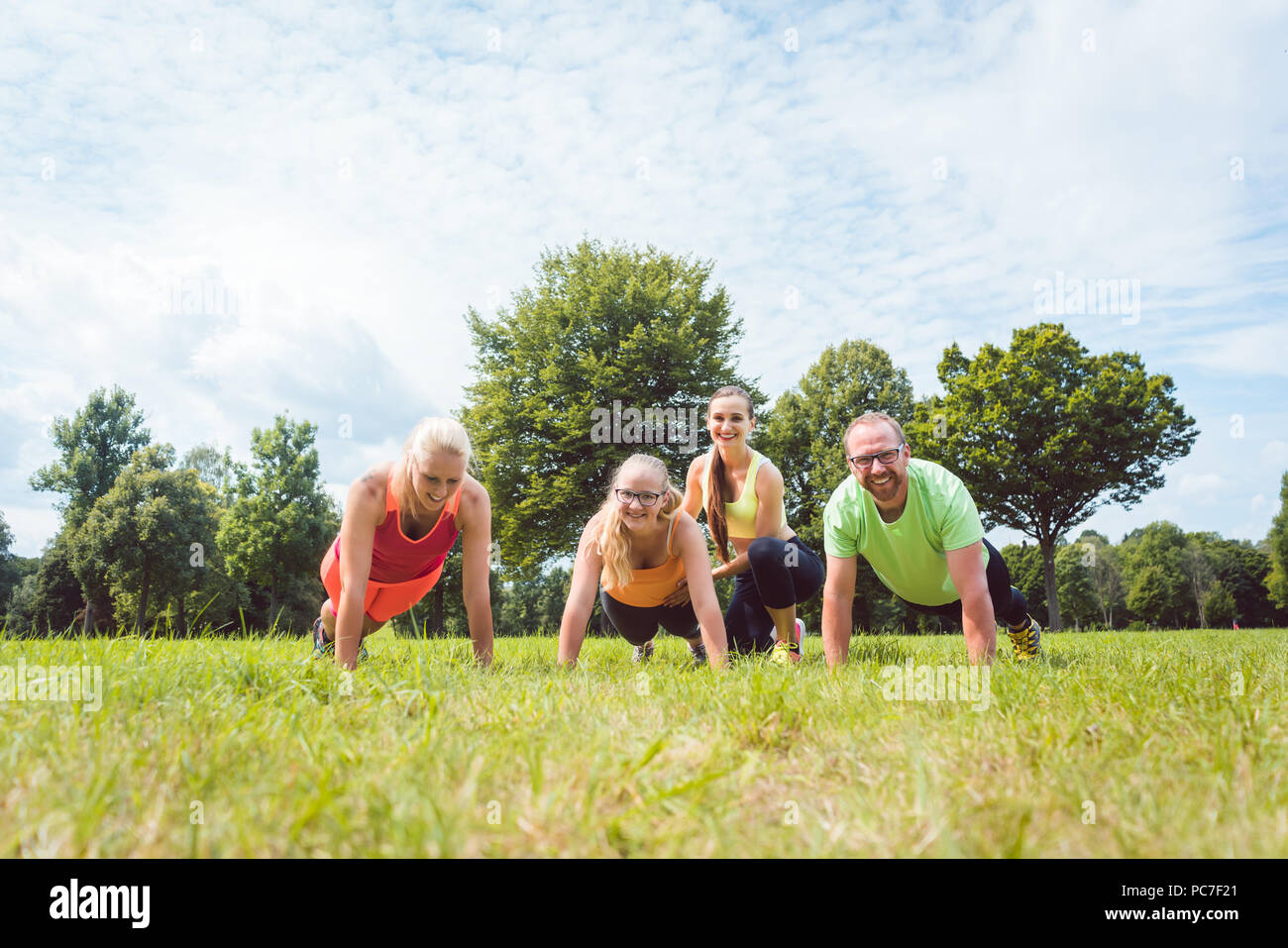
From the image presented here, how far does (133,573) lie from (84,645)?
3398 cm

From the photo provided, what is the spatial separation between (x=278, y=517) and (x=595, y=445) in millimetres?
19581

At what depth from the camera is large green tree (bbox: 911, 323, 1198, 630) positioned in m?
23.5

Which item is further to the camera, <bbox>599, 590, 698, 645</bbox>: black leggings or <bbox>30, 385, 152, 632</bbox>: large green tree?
<bbox>30, 385, 152, 632</bbox>: large green tree

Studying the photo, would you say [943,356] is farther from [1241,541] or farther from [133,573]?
[1241,541]

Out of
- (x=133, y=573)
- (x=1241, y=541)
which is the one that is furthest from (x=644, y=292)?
(x=1241, y=541)

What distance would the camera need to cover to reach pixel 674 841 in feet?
4.95

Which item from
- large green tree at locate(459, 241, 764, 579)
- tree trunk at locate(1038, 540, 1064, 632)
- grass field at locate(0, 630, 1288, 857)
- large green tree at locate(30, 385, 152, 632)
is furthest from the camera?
large green tree at locate(30, 385, 152, 632)

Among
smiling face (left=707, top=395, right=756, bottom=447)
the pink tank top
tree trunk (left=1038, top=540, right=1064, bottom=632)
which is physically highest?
smiling face (left=707, top=395, right=756, bottom=447)

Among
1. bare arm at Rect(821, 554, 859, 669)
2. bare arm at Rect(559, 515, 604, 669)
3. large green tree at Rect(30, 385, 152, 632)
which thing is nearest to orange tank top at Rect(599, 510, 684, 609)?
bare arm at Rect(559, 515, 604, 669)

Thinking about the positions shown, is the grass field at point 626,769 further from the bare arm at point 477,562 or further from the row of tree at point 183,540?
the row of tree at point 183,540

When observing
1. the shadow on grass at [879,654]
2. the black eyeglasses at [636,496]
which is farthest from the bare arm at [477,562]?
the shadow on grass at [879,654]

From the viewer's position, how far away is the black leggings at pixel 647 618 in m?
5.55

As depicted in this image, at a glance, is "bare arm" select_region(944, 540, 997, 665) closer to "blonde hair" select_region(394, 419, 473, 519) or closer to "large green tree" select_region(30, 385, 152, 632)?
"blonde hair" select_region(394, 419, 473, 519)

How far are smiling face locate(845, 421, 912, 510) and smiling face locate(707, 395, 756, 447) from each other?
4.39 ft
